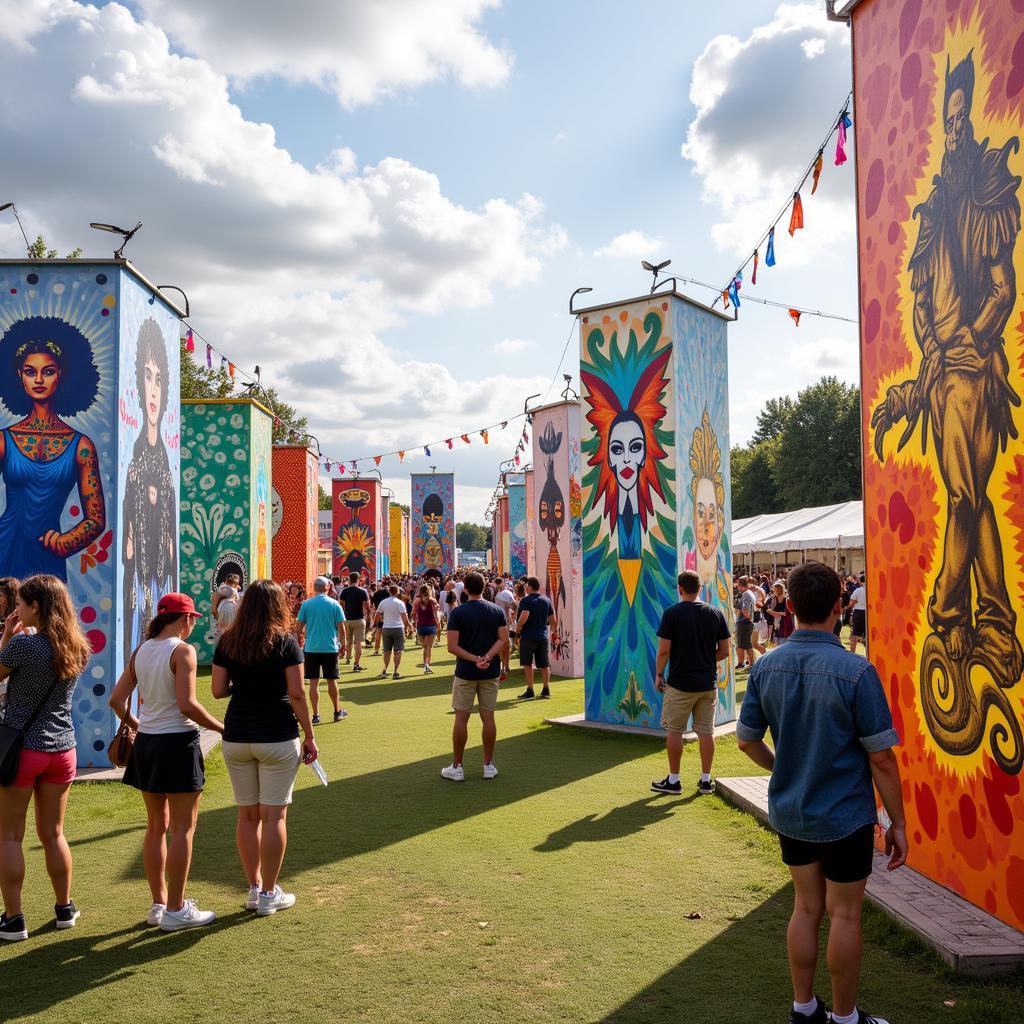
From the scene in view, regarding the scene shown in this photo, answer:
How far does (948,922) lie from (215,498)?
14401 mm

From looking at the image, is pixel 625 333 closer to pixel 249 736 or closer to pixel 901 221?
pixel 901 221

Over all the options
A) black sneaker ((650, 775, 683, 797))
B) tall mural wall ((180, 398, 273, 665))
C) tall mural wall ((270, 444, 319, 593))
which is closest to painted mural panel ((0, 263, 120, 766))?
black sneaker ((650, 775, 683, 797))

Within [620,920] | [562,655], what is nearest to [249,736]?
[620,920]

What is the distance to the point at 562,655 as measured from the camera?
1558 centimetres

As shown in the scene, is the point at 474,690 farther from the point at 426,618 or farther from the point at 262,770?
the point at 426,618

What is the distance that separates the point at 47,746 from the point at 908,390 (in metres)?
5.07

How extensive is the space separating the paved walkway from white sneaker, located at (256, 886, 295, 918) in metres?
3.13

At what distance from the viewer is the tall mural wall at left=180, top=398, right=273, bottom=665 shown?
16.3 meters

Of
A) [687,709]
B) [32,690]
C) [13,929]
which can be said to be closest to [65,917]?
[13,929]

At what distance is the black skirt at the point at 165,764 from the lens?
4.48m

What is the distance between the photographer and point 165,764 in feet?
14.7

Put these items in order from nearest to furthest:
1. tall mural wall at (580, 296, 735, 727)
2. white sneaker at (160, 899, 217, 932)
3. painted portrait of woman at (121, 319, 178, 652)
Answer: white sneaker at (160, 899, 217, 932) → painted portrait of woman at (121, 319, 178, 652) → tall mural wall at (580, 296, 735, 727)

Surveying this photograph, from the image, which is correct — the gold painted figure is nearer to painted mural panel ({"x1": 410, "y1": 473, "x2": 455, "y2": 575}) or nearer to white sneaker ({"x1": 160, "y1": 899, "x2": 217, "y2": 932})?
white sneaker ({"x1": 160, "y1": 899, "x2": 217, "y2": 932})

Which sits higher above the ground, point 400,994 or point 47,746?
point 47,746
